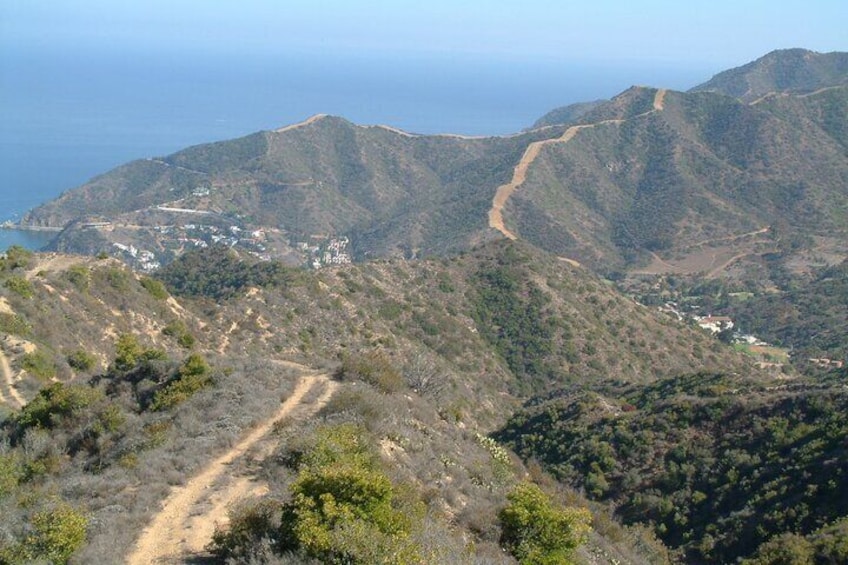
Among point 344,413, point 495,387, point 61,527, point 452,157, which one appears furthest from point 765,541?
point 452,157

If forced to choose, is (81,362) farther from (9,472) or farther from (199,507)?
(199,507)

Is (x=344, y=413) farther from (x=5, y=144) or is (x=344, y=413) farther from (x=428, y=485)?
(x=5, y=144)

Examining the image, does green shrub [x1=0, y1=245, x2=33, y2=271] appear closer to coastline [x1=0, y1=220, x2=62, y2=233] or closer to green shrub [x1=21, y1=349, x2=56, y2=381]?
green shrub [x1=21, y1=349, x2=56, y2=381]

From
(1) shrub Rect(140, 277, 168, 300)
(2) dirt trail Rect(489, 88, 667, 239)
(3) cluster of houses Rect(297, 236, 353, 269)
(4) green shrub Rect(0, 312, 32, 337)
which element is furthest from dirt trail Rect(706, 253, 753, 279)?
(4) green shrub Rect(0, 312, 32, 337)

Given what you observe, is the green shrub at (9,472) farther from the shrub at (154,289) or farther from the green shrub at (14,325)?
the shrub at (154,289)

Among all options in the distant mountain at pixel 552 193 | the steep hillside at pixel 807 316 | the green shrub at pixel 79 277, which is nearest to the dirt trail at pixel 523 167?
the distant mountain at pixel 552 193

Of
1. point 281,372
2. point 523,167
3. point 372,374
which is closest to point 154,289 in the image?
point 281,372
